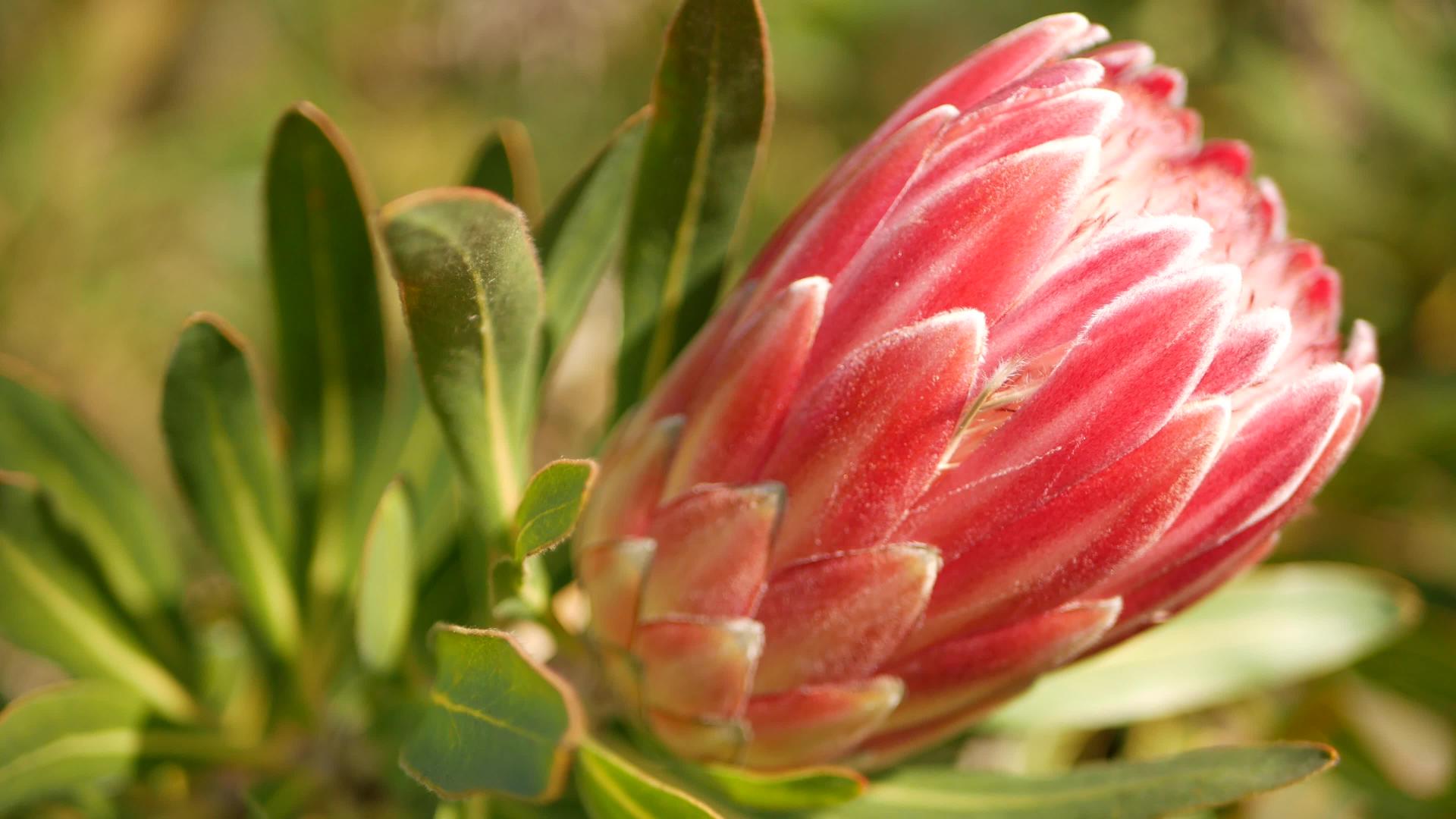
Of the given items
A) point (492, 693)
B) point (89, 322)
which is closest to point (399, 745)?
point (492, 693)

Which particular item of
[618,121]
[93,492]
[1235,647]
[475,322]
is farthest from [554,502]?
[618,121]

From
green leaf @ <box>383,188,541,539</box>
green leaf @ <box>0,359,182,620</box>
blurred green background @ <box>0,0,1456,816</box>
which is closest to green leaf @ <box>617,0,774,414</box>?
green leaf @ <box>383,188,541,539</box>

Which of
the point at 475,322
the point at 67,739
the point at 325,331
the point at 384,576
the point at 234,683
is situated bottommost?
the point at 234,683

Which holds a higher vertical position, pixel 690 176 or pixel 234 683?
pixel 690 176

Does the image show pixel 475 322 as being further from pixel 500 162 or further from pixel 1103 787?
pixel 1103 787

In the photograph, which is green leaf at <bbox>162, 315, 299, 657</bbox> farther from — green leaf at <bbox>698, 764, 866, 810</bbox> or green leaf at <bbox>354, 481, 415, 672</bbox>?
green leaf at <bbox>698, 764, 866, 810</bbox>

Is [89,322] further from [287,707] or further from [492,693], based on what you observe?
[492,693]
